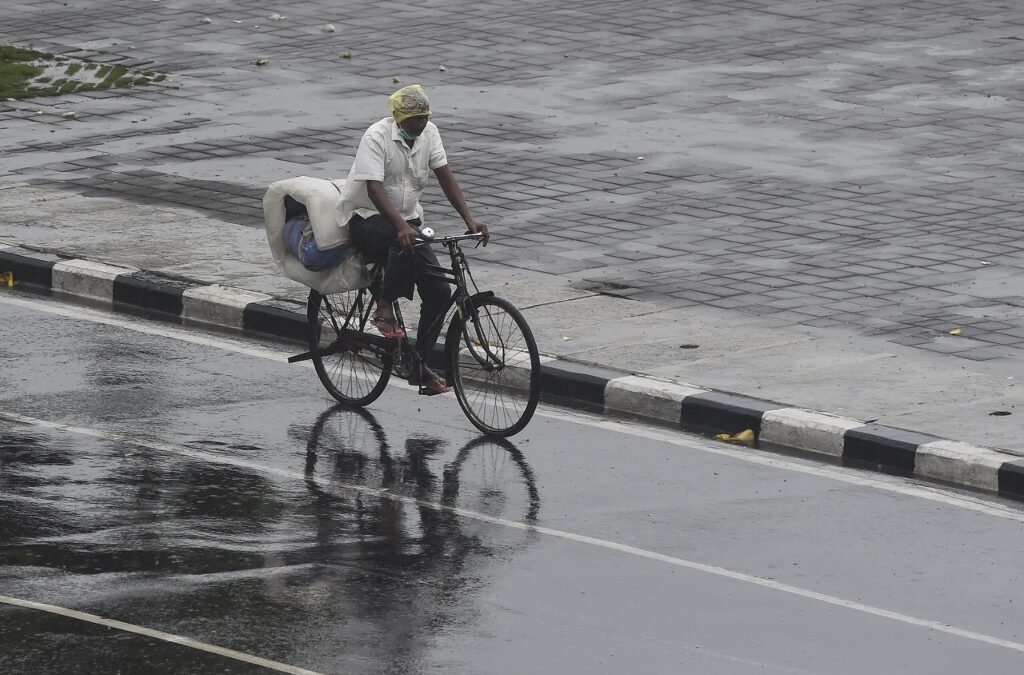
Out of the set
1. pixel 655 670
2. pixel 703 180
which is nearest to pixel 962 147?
pixel 703 180

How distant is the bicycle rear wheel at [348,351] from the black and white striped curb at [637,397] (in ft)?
3.25

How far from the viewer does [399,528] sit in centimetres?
869

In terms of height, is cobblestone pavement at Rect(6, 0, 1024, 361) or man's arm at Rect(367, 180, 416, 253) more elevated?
man's arm at Rect(367, 180, 416, 253)

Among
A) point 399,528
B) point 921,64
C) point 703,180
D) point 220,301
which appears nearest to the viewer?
point 399,528

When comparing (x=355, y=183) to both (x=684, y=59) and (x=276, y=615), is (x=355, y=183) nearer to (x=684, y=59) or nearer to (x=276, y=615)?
(x=276, y=615)

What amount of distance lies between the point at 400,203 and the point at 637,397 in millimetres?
1645

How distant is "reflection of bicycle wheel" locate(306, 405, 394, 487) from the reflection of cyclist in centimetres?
39

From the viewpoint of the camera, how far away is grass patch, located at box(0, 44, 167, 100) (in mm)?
19453

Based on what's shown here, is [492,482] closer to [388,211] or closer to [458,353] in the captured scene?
[458,353]

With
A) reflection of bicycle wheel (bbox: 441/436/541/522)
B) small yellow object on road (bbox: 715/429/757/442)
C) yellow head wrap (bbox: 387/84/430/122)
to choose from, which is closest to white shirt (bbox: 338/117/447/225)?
yellow head wrap (bbox: 387/84/430/122)

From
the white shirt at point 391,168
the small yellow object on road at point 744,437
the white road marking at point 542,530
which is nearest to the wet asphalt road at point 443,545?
the white road marking at point 542,530

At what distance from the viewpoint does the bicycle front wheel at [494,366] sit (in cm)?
1011

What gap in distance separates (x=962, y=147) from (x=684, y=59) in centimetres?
457

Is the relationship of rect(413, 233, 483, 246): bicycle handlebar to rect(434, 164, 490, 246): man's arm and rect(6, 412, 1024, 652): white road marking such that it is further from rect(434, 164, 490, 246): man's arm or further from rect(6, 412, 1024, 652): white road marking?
rect(6, 412, 1024, 652): white road marking
